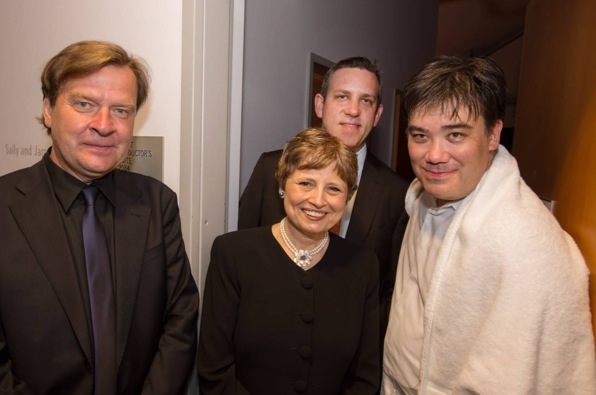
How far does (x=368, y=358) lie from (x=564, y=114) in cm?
114

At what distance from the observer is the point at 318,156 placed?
1382 mm

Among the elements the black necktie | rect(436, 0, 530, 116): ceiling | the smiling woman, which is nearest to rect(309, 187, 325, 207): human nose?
the smiling woman

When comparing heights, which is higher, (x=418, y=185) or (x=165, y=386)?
(x=418, y=185)

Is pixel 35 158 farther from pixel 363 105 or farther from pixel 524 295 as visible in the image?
pixel 524 295

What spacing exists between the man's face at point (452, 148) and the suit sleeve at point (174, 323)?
83cm

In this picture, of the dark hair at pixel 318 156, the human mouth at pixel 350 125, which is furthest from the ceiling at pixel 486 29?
the dark hair at pixel 318 156

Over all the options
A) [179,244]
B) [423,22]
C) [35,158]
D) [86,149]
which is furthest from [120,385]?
[423,22]

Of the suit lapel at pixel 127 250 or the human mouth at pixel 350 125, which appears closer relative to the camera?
the suit lapel at pixel 127 250

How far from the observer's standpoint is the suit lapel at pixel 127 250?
1.26 metres

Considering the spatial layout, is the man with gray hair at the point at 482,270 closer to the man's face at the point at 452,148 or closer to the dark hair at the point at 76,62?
the man's face at the point at 452,148

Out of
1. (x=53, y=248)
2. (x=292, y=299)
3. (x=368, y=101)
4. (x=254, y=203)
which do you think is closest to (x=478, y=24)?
(x=368, y=101)

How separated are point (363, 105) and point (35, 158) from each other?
4.69 ft

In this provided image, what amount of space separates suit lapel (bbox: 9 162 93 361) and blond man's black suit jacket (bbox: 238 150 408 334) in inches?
30.3

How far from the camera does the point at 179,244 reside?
1.43 metres
